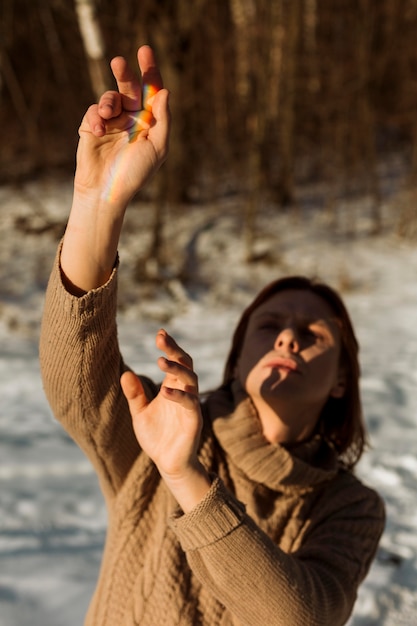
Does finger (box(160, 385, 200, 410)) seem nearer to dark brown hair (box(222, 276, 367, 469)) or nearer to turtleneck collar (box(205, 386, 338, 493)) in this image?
turtleneck collar (box(205, 386, 338, 493))

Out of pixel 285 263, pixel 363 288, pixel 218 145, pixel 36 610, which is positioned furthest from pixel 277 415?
pixel 218 145

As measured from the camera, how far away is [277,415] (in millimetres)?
1402

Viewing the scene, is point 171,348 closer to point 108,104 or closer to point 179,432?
point 179,432

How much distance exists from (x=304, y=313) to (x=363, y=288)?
16.1 feet

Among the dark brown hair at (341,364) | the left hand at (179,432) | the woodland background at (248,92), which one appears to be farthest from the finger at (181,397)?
the woodland background at (248,92)

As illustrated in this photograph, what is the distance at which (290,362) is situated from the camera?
139 centimetres

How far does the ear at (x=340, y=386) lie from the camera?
1.64 m

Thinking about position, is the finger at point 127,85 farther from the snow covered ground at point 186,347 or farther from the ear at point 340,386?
the snow covered ground at point 186,347

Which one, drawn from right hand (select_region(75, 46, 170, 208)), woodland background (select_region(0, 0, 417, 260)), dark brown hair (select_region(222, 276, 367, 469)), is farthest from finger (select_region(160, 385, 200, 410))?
woodland background (select_region(0, 0, 417, 260))

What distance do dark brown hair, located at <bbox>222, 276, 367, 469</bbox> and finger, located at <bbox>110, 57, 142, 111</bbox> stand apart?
2.14 feet

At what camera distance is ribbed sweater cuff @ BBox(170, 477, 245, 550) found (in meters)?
1.01

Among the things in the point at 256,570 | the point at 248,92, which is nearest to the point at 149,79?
the point at 256,570

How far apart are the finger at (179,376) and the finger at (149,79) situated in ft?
1.54

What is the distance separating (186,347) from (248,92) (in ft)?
15.7
